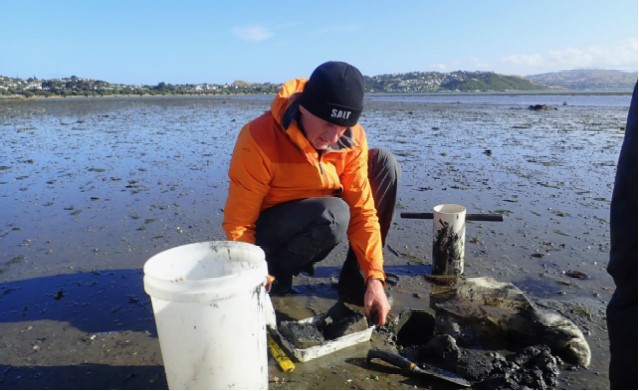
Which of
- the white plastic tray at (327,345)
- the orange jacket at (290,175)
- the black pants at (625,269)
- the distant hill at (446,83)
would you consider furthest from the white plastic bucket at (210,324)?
the distant hill at (446,83)

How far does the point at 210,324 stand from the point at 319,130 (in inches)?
55.2

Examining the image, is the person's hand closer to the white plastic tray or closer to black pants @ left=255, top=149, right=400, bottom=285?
the white plastic tray

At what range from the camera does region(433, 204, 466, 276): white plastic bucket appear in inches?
150

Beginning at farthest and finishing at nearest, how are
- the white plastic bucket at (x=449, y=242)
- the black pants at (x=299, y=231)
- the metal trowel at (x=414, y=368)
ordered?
the white plastic bucket at (x=449, y=242) < the black pants at (x=299, y=231) < the metal trowel at (x=414, y=368)

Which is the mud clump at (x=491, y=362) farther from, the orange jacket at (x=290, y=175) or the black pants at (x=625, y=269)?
the black pants at (x=625, y=269)

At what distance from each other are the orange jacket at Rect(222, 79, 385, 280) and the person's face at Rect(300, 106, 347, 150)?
2.1 inches

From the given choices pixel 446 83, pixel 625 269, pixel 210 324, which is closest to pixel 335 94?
pixel 210 324

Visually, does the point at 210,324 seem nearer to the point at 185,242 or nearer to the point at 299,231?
the point at 299,231

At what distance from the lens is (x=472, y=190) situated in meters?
7.03

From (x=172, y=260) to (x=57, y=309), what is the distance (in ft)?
6.47

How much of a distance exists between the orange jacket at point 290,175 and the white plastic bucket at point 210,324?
81cm

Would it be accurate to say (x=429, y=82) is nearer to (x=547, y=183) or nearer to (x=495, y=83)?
(x=495, y=83)

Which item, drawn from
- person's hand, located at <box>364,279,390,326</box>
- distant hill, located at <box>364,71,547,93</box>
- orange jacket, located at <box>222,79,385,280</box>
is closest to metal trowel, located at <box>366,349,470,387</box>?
person's hand, located at <box>364,279,390,326</box>

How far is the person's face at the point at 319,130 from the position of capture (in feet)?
8.74
